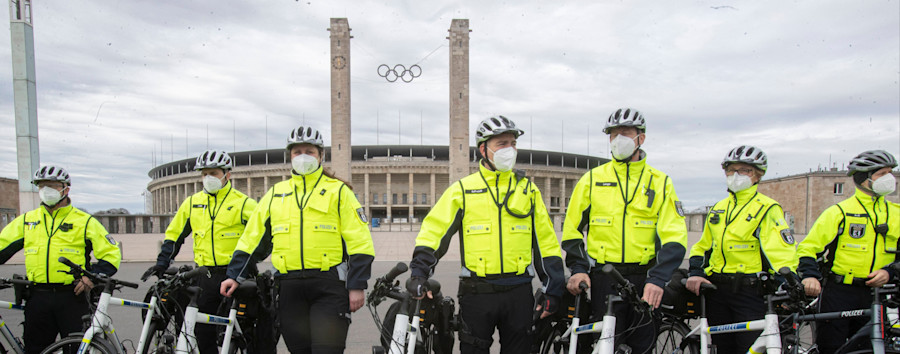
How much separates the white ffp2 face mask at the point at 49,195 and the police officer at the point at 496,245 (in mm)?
3707

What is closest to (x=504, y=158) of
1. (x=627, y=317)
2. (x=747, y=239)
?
(x=627, y=317)

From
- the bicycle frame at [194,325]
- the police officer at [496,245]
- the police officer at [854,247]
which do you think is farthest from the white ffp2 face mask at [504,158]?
the police officer at [854,247]

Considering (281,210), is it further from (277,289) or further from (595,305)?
(595,305)

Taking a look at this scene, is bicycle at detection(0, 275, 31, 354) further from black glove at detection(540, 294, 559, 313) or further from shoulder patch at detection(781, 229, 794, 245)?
shoulder patch at detection(781, 229, 794, 245)

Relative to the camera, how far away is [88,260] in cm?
474

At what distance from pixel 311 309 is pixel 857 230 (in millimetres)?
4710

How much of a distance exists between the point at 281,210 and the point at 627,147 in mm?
2799

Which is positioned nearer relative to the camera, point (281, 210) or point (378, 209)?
point (281, 210)

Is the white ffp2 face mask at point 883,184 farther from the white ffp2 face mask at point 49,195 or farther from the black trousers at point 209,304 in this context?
the white ffp2 face mask at point 49,195

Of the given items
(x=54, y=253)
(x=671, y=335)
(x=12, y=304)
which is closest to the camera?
(x=12, y=304)

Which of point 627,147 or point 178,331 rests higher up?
point 627,147

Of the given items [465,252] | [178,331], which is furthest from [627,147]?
[178,331]

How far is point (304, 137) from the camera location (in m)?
3.93

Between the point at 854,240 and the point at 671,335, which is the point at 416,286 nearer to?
the point at 671,335
